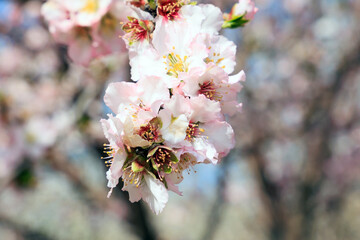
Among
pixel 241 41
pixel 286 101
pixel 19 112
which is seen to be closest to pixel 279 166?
pixel 286 101

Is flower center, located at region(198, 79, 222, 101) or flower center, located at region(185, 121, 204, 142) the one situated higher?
flower center, located at region(198, 79, 222, 101)

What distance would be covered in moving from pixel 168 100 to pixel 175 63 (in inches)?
5.8

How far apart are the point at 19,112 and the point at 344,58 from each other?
3.52 m

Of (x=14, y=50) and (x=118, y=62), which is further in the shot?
(x=14, y=50)

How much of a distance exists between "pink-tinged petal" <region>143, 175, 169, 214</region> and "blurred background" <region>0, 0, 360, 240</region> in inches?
55.1

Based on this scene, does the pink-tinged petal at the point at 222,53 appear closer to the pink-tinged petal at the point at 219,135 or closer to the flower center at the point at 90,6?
the pink-tinged petal at the point at 219,135

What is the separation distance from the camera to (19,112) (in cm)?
392

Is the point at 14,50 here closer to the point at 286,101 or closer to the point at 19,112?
the point at 19,112

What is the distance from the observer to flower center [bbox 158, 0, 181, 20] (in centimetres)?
94

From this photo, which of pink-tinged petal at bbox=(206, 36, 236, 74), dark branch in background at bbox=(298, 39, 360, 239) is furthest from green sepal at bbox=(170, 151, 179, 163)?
dark branch in background at bbox=(298, 39, 360, 239)

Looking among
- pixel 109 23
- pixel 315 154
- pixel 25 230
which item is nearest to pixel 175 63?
pixel 109 23

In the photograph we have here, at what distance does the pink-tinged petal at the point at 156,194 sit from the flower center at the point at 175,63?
267 mm

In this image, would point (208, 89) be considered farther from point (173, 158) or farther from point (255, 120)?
point (255, 120)

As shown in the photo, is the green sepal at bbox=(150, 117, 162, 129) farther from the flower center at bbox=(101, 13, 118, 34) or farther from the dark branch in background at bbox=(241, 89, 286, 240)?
the dark branch in background at bbox=(241, 89, 286, 240)
